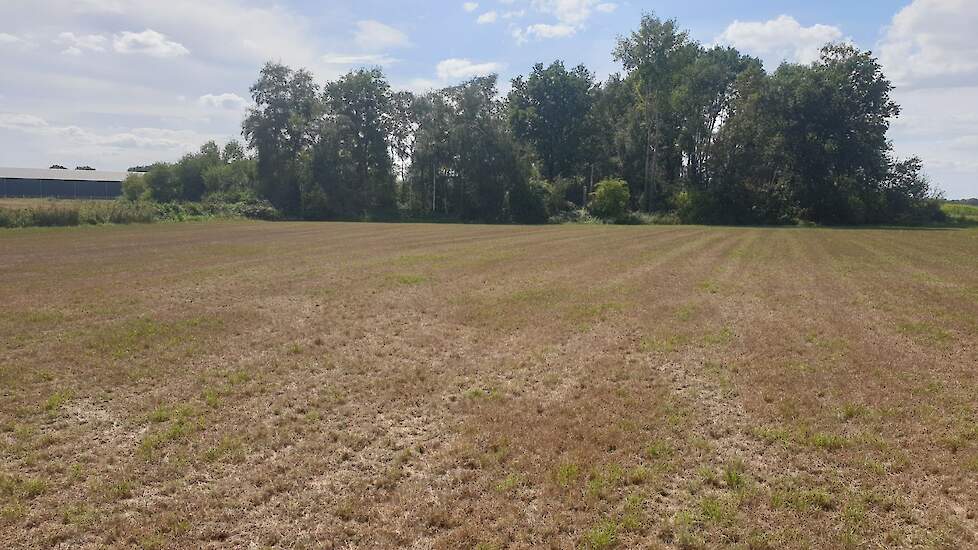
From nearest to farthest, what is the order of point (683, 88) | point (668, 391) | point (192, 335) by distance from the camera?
point (668, 391), point (192, 335), point (683, 88)

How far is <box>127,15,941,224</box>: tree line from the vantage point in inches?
2281

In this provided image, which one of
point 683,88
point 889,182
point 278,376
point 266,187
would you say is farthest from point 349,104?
point 278,376

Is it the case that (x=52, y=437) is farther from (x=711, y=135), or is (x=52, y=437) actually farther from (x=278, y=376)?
(x=711, y=135)

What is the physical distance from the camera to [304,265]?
19828mm

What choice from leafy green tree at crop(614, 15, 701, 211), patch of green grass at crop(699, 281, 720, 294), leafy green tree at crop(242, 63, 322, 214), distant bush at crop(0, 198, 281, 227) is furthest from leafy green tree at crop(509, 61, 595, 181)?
patch of green grass at crop(699, 281, 720, 294)

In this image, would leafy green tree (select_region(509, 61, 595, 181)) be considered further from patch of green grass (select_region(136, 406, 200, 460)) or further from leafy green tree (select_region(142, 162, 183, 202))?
patch of green grass (select_region(136, 406, 200, 460))

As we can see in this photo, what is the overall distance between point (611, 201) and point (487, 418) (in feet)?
187

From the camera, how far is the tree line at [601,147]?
57938 mm

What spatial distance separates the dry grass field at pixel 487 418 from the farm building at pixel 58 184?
101 m

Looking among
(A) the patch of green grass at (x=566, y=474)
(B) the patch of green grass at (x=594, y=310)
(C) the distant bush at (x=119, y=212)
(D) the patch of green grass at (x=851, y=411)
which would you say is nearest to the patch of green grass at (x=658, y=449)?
(A) the patch of green grass at (x=566, y=474)

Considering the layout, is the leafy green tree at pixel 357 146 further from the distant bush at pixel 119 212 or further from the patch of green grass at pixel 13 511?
the patch of green grass at pixel 13 511

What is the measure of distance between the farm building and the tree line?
23.2 m

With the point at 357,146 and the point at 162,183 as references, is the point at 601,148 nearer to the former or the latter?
the point at 357,146

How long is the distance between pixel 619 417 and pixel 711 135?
227 ft
